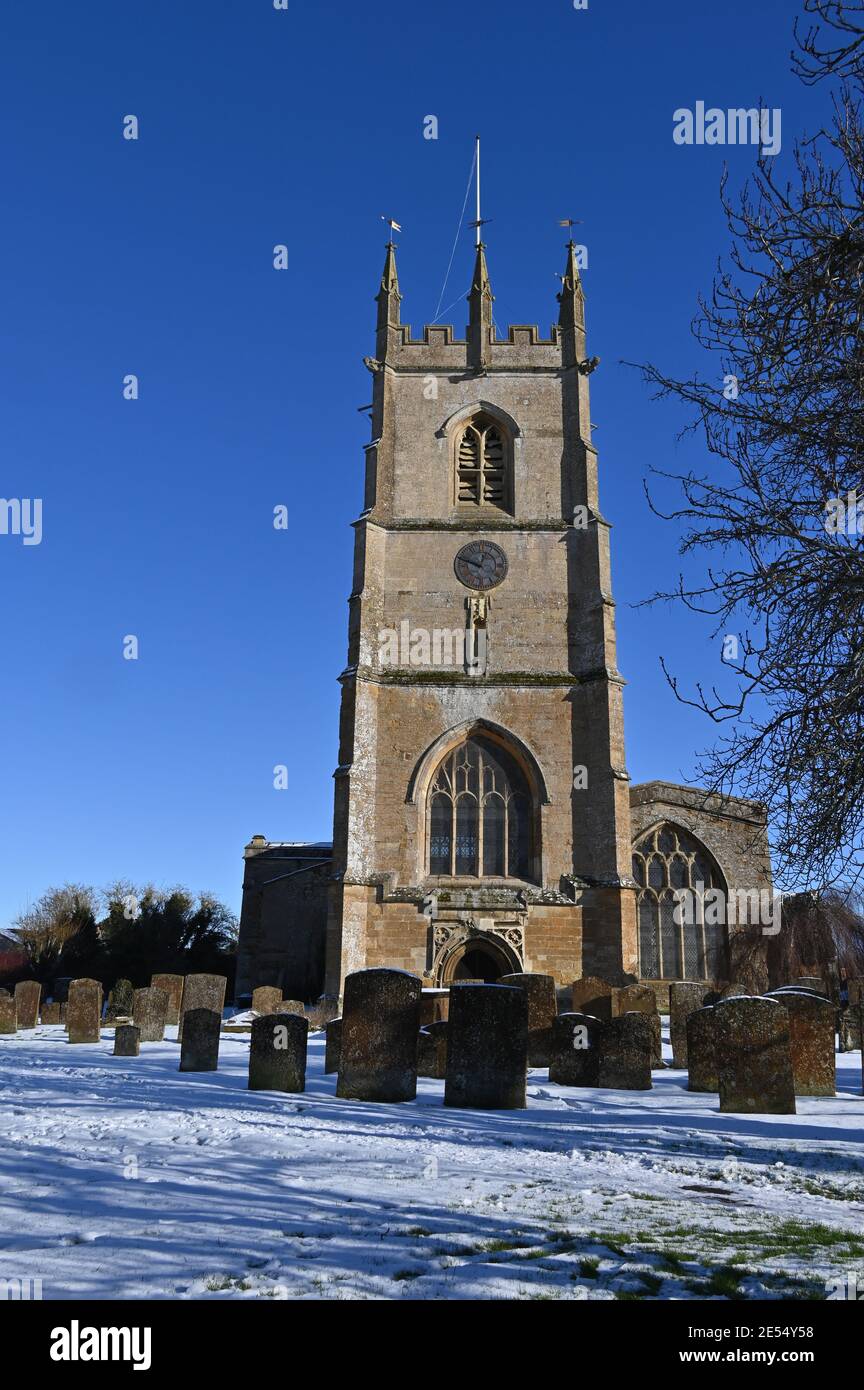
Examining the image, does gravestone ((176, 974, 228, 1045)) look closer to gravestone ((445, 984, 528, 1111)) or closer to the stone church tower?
the stone church tower

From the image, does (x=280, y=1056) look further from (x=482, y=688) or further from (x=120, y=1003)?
(x=120, y=1003)

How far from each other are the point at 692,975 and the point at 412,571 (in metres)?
11.2

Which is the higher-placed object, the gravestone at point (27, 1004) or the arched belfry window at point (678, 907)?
the arched belfry window at point (678, 907)

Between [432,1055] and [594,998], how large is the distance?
4.83 m

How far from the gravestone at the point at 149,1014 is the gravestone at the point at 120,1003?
6.60m

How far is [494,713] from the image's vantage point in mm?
21750

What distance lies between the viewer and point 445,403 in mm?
24656

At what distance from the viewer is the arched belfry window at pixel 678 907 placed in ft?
74.7

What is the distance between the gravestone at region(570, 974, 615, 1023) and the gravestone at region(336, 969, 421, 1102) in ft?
20.3

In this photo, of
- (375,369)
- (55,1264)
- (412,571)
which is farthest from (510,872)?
(55,1264)

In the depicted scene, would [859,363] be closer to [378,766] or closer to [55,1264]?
[55,1264]

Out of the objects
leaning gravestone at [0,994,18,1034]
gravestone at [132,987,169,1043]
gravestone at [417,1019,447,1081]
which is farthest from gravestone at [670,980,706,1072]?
leaning gravestone at [0,994,18,1034]

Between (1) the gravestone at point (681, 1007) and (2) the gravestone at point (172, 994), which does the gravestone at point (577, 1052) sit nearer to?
(1) the gravestone at point (681, 1007)

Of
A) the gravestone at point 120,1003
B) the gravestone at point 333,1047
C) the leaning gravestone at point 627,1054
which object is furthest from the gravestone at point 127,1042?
the gravestone at point 120,1003
